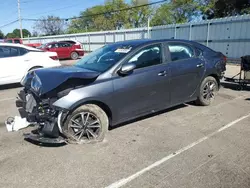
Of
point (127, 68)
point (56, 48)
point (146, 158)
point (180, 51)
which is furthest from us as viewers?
point (56, 48)

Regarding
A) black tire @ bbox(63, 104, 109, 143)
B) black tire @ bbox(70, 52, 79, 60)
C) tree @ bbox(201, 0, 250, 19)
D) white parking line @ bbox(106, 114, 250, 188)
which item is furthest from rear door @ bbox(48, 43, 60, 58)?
tree @ bbox(201, 0, 250, 19)

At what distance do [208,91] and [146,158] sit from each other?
295 centimetres

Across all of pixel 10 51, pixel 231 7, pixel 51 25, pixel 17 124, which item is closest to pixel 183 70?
pixel 17 124

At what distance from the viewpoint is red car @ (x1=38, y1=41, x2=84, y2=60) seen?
1794 cm

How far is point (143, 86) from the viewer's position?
4184 mm

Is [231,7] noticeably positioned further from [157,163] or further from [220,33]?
[157,163]

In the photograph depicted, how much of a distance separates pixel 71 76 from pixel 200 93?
3.12m

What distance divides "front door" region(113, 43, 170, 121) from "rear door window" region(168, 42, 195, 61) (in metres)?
0.31

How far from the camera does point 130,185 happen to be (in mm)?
2713

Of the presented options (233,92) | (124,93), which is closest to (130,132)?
(124,93)

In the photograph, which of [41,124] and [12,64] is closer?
[41,124]

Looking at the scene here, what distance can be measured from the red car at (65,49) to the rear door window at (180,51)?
1436cm

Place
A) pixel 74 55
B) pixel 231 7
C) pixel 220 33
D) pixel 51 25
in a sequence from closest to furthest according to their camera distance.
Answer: pixel 220 33 → pixel 74 55 → pixel 231 7 → pixel 51 25

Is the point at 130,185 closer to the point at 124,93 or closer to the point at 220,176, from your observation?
the point at 220,176
